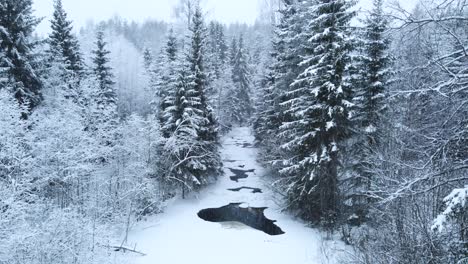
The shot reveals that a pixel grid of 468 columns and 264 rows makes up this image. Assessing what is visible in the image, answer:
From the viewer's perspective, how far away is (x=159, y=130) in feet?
77.3

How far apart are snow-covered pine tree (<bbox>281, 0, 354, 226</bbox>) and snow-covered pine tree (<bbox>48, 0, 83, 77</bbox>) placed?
19.2 m

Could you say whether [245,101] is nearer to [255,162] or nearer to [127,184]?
[255,162]

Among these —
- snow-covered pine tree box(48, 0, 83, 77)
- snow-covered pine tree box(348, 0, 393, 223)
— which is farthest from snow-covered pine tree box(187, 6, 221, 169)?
snow-covered pine tree box(348, 0, 393, 223)

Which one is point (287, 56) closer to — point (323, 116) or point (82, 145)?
point (323, 116)

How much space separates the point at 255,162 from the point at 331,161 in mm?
19155

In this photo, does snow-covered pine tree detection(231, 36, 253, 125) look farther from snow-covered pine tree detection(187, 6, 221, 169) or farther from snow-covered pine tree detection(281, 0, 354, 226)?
snow-covered pine tree detection(281, 0, 354, 226)

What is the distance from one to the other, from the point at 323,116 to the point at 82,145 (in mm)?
13465

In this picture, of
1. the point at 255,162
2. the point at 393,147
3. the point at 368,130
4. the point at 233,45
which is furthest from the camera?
the point at 233,45

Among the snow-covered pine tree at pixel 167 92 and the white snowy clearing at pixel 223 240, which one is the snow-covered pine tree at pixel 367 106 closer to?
the white snowy clearing at pixel 223 240

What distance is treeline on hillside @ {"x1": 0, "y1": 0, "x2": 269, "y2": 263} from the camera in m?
12.7

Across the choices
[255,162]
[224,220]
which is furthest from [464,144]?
[255,162]

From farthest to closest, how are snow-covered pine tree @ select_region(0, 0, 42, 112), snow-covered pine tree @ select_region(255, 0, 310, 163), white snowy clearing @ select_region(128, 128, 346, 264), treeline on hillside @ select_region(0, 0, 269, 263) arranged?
snow-covered pine tree @ select_region(255, 0, 310, 163)
snow-covered pine tree @ select_region(0, 0, 42, 112)
white snowy clearing @ select_region(128, 128, 346, 264)
treeline on hillside @ select_region(0, 0, 269, 263)

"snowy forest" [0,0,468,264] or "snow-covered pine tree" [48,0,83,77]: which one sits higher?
Answer: "snow-covered pine tree" [48,0,83,77]

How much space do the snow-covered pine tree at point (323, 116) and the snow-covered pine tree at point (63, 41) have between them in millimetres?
19203
